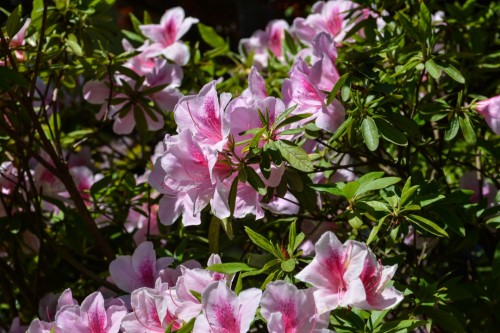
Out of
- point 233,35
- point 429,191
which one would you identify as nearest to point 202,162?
point 429,191

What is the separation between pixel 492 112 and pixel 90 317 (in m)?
0.85

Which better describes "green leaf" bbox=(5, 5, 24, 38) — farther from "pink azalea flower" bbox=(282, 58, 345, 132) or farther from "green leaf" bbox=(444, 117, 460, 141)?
"green leaf" bbox=(444, 117, 460, 141)

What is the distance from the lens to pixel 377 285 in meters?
1.14

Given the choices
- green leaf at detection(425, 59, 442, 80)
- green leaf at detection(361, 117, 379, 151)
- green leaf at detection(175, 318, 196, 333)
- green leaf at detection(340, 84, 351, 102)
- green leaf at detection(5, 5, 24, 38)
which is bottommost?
green leaf at detection(175, 318, 196, 333)

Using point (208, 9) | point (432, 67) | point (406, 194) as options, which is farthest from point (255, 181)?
point (208, 9)

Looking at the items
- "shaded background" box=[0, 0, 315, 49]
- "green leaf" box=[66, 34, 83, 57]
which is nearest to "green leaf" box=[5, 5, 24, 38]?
"green leaf" box=[66, 34, 83, 57]

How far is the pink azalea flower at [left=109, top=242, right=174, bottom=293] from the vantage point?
4.66 ft

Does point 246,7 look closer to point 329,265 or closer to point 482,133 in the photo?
point 482,133

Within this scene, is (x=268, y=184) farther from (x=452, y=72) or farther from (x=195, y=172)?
(x=452, y=72)

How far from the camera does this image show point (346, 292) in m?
1.09

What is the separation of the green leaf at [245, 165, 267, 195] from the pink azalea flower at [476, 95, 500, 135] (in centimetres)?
50

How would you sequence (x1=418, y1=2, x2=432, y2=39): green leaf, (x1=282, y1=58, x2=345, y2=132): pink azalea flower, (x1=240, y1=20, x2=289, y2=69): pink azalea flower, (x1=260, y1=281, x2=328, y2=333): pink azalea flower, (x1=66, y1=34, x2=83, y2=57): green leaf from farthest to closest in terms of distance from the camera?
(x1=240, y1=20, x2=289, y2=69): pink azalea flower → (x1=66, y1=34, x2=83, y2=57): green leaf → (x1=418, y1=2, x2=432, y2=39): green leaf → (x1=282, y1=58, x2=345, y2=132): pink azalea flower → (x1=260, y1=281, x2=328, y2=333): pink azalea flower

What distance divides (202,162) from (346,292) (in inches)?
13.2

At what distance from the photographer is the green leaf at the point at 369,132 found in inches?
52.4
